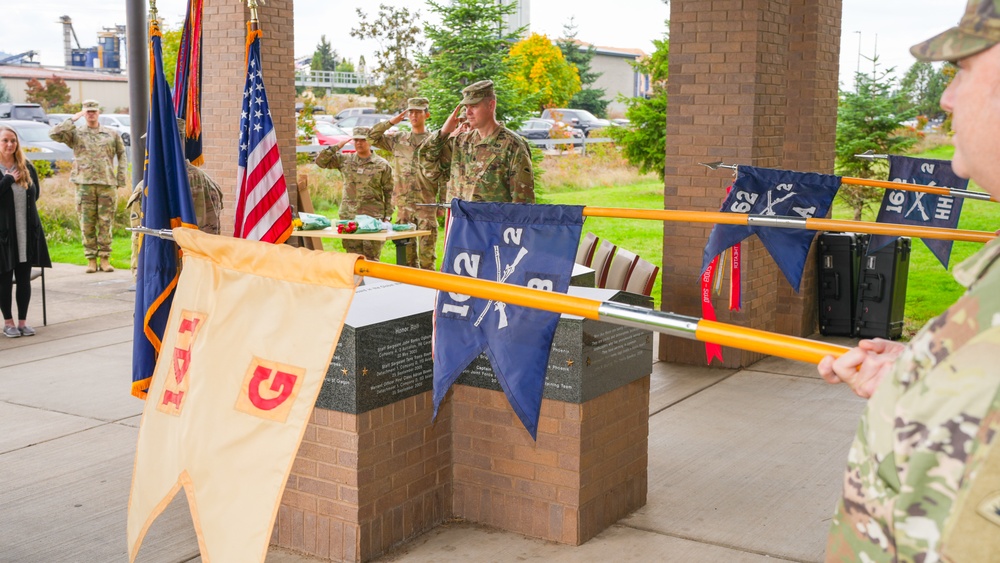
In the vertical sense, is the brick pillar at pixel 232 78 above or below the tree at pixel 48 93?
below

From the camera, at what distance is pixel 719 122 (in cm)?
873

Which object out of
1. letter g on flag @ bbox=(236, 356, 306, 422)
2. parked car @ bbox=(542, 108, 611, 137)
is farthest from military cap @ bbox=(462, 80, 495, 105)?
parked car @ bbox=(542, 108, 611, 137)

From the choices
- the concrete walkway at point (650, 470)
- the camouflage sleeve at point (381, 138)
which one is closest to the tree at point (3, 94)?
the camouflage sleeve at point (381, 138)

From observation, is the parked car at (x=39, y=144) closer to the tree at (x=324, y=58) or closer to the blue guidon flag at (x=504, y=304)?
the blue guidon flag at (x=504, y=304)

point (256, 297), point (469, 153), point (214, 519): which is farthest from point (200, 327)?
point (469, 153)

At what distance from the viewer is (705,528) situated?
522cm

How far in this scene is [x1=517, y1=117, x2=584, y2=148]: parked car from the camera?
1307 inches

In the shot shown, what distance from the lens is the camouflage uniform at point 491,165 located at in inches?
334

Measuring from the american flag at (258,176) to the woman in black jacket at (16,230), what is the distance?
470cm

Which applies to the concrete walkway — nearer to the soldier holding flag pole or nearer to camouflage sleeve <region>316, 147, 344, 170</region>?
the soldier holding flag pole

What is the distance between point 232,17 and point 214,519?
26.2ft

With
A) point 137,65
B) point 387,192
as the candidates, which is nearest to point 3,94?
point 137,65

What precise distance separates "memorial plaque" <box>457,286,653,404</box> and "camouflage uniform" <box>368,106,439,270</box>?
7.14m

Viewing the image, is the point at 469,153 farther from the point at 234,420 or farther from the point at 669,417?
the point at 234,420
